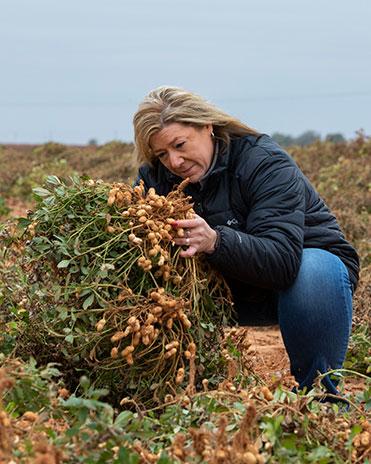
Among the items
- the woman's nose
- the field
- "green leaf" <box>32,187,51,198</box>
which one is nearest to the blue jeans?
the field

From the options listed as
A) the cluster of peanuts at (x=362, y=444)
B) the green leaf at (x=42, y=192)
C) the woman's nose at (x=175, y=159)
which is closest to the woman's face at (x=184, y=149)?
→ the woman's nose at (x=175, y=159)

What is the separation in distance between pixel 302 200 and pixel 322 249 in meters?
0.21

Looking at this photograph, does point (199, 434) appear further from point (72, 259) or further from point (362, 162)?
point (362, 162)

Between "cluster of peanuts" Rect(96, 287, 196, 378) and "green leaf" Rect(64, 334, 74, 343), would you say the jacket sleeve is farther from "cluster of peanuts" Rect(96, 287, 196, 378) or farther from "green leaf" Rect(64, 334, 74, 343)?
"green leaf" Rect(64, 334, 74, 343)

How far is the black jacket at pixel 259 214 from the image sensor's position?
9.45 ft

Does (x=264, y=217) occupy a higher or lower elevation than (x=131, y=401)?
higher

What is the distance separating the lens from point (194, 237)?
276 cm

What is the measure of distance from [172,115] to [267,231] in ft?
1.61

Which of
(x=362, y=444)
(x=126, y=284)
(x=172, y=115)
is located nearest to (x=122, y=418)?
(x=362, y=444)

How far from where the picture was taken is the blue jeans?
3.03 meters

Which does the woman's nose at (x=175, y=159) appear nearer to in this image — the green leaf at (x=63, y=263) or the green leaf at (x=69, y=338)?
the green leaf at (x=63, y=263)

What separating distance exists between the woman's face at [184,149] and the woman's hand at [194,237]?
37 cm

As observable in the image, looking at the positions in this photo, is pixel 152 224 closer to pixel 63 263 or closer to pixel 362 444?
pixel 63 263

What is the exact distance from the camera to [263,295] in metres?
3.19
